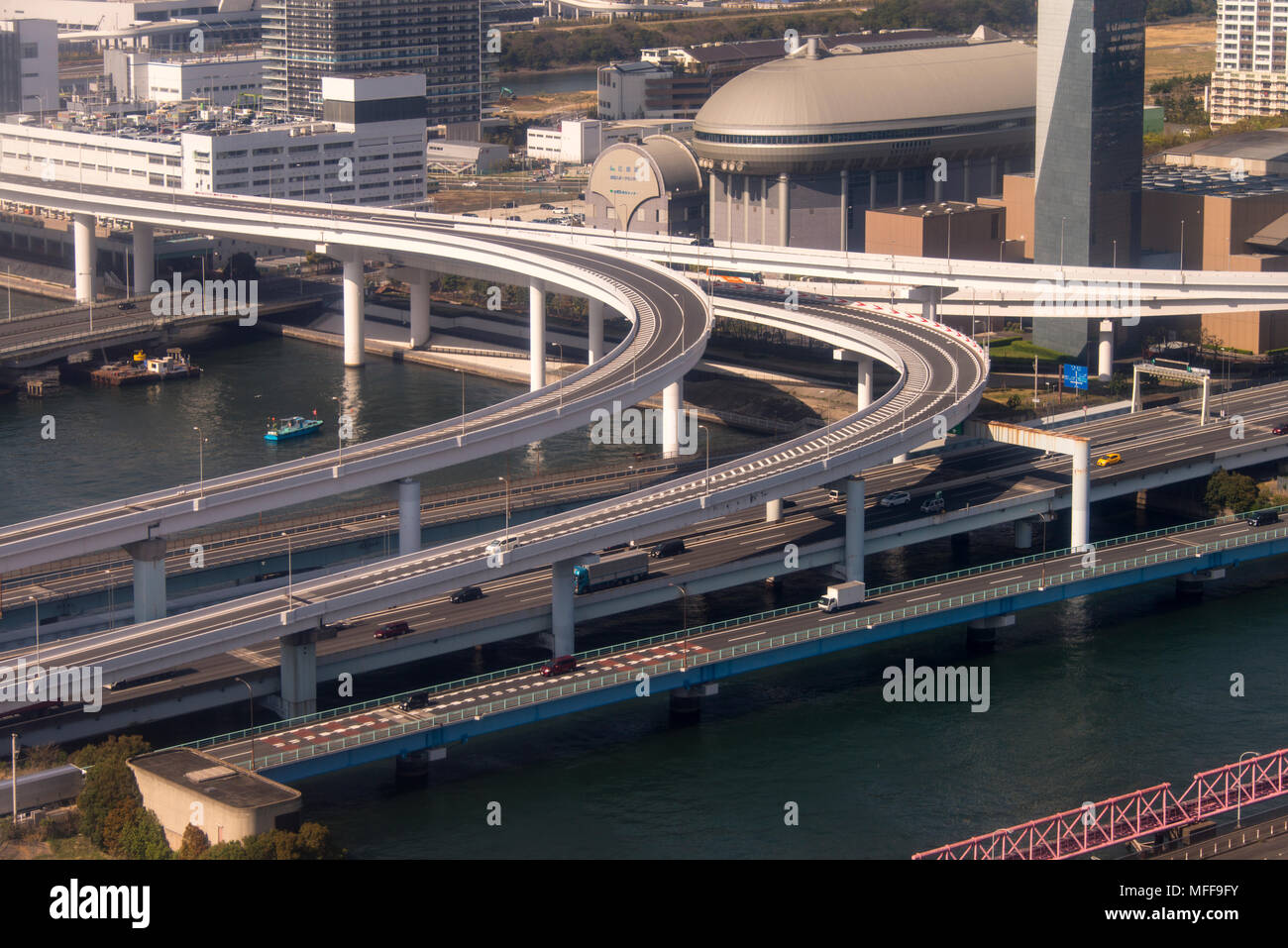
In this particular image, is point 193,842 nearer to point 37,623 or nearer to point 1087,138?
point 37,623

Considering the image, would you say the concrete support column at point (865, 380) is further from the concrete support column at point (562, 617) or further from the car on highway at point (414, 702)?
the car on highway at point (414, 702)

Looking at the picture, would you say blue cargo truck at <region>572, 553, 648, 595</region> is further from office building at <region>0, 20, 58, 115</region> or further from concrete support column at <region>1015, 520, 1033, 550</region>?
→ office building at <region>0, 20, 58, 115</region>

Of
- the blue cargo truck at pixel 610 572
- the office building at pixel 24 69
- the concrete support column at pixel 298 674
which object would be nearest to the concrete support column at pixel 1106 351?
the blue cargo truck at pixel 610 572

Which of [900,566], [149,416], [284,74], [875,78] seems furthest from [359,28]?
[900,566]

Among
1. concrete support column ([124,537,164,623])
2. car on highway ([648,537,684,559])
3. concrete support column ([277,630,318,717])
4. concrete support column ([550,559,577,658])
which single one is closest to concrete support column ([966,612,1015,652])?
car on highway ([648,537,684,559])

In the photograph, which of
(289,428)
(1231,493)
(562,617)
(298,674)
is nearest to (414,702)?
(298,674)

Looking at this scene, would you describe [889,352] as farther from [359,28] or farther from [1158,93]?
[1158,93]
